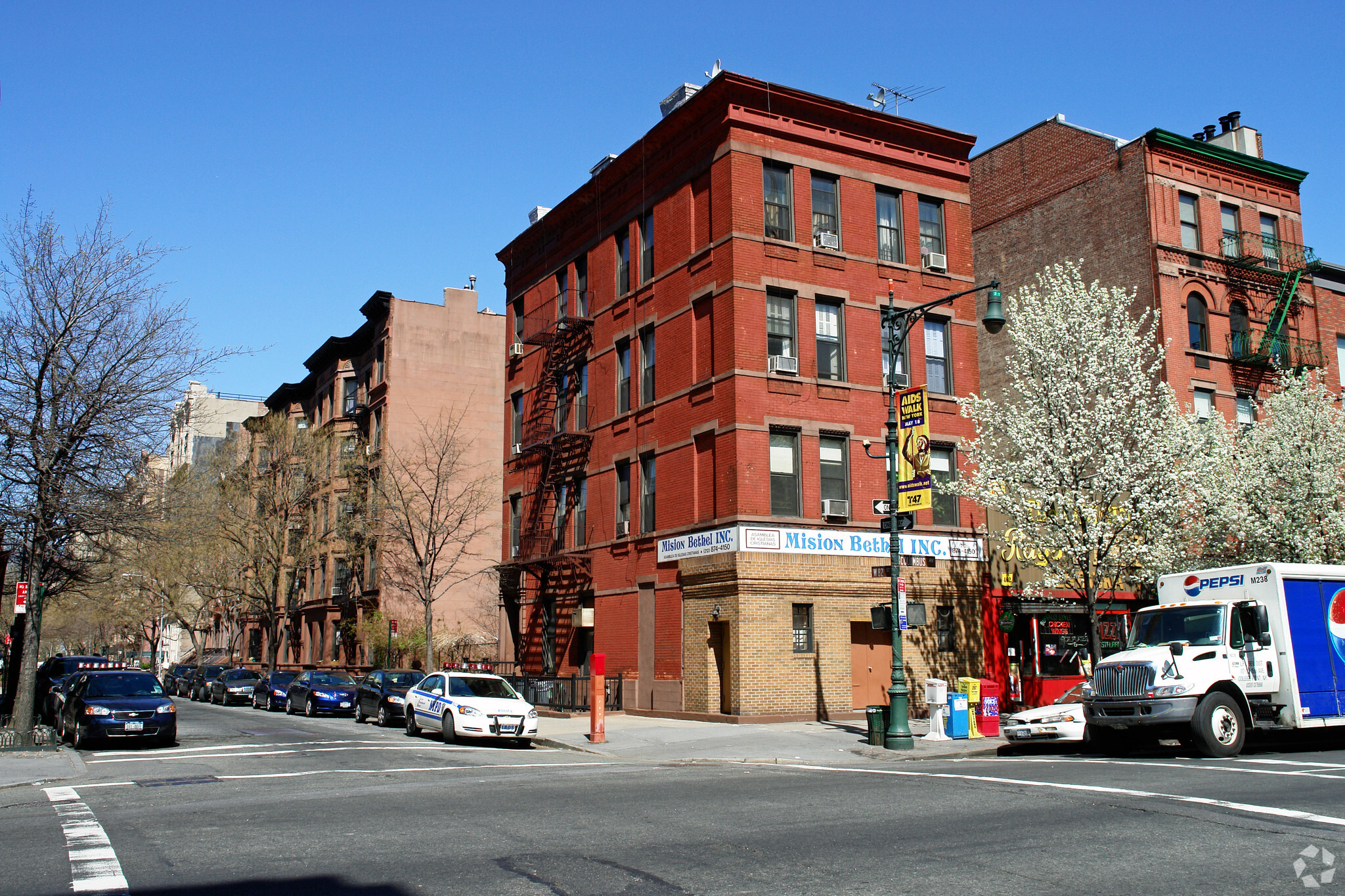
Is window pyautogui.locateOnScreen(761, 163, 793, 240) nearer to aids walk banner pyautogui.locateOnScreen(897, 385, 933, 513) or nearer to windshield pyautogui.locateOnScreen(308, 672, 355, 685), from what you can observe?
aids walk banner pyautogui.locateOnScreen(897, 385, 933, 513)

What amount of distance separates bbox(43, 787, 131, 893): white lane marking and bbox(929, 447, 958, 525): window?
2202cm

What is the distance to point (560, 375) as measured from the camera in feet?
116

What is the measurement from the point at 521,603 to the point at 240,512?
18.8 m

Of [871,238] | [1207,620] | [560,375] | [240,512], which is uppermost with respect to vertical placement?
[871,238]

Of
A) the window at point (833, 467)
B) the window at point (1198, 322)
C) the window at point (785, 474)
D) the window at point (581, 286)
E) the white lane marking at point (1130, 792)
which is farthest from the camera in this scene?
the window at point (1198, 322)

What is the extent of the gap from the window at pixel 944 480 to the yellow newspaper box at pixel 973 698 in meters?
8.06

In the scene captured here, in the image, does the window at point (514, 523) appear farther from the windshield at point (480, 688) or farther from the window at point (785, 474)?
the windshield at point (480, 688)

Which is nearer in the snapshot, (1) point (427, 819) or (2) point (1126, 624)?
(1) point (427, 819)

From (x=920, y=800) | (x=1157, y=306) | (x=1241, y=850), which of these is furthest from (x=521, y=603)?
(x=1241, y=850)

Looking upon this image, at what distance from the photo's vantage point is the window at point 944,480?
29109 millimetres

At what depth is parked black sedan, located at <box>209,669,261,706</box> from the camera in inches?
1553

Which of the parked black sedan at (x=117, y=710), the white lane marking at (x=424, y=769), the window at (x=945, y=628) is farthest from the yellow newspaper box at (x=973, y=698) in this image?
the parked black sedan at (x=117, y=710)

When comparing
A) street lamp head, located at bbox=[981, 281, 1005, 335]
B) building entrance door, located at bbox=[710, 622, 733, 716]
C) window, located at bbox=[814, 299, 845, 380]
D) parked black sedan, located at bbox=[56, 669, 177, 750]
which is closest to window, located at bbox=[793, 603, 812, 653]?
building entrance door, located at bbox=[710, 622, 733, 716]

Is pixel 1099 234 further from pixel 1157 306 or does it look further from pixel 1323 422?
pixel 1323 422
